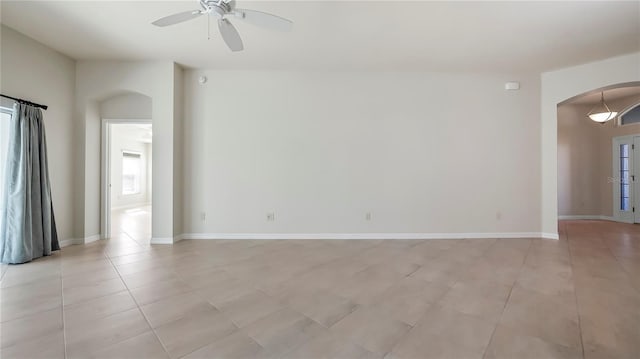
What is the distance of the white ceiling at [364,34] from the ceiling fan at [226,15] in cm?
58

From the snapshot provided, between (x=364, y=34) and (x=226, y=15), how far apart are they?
1817 millimetres

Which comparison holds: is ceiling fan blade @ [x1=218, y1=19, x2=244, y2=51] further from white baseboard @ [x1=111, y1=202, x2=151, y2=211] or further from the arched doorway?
white baseboard @ [x1=111, y1=202, x2=151, y2=211]

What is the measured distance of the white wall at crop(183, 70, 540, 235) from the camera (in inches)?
187

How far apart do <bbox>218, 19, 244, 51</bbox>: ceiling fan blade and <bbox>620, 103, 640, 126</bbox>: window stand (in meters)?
8.76

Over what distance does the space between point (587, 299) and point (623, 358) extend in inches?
36.9

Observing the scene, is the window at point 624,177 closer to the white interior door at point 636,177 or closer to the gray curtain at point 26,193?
the white interior door at point 636,177

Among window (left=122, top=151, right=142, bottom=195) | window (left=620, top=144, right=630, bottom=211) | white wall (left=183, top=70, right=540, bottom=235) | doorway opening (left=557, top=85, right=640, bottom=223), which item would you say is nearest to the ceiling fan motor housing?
white wall (left=183, top=70, right=540, bottom=235)

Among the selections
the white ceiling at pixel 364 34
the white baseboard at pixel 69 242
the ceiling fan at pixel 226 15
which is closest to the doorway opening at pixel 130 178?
the white baseboard at pixel 69 242

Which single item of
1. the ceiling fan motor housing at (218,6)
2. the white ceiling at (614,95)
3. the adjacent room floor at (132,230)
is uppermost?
the white ceiling at (614,95)

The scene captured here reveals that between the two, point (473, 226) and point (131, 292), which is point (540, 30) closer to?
point (473, 226)

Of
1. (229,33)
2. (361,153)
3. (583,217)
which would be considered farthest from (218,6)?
(583,217)

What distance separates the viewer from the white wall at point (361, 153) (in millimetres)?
4742

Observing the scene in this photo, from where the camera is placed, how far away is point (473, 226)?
4.82 meters

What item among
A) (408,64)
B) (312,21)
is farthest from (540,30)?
(312,21)
